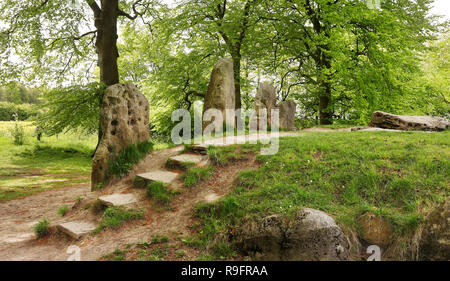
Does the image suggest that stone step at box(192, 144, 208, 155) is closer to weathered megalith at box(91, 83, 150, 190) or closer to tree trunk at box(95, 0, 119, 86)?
weathered megalith at box(91, 83, 150, 190)

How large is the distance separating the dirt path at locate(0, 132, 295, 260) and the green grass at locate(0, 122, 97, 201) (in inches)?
64.8

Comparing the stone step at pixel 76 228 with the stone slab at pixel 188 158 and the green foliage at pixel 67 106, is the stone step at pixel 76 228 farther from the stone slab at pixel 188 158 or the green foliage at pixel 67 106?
the green foliage at pixel 67 106

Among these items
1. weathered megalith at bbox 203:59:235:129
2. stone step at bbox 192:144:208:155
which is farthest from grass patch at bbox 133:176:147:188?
weathered megalith at bbox 203:59:235:129

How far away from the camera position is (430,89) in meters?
15.9

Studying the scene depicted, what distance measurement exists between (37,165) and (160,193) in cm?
948

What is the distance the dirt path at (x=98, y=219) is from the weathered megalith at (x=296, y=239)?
1.23 m

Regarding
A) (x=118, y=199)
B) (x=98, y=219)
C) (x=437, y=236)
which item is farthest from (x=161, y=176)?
(x=437, y=236)

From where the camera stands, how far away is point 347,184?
4.74 m

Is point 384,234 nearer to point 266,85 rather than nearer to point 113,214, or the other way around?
point 113,214

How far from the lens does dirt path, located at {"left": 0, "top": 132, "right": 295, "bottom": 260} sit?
4.41 metres

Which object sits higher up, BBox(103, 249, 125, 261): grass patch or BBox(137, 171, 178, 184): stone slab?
BBox(137, 171, 178, 184): stone slab

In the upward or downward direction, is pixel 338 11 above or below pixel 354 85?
above
